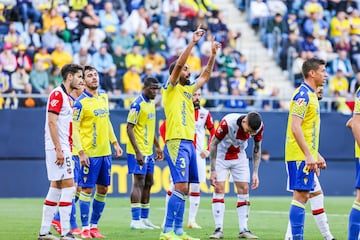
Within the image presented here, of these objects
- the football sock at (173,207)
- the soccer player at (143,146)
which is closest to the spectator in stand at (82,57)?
the soccer player at (143,146)

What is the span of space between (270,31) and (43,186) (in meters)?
10.5

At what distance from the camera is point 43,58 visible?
25.9 m

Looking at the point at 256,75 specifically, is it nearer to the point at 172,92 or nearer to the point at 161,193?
the point at 161,193

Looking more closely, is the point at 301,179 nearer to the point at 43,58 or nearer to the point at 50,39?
the point at 43,58

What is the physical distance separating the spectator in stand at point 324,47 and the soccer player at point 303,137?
739 inches

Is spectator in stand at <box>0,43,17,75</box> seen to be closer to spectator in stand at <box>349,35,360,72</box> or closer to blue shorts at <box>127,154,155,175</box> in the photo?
blue shorts at <box>127,154,155,175</box>

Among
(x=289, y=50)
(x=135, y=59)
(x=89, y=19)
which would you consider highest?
(x=89, y=19)

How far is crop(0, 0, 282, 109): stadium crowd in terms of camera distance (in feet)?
83.4

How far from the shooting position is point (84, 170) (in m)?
15.0

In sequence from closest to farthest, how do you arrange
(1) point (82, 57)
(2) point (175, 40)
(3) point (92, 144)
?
(3) point (92, 144)
(1) point (82, 57)
(2) point (175, 40)

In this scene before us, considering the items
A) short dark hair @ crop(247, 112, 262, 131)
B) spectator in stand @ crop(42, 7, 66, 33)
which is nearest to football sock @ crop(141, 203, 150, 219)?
short dark hair @ crop(247, 112, 262, 131)

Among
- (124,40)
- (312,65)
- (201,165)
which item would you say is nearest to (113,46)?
(124,40)

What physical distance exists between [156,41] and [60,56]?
3.22 m

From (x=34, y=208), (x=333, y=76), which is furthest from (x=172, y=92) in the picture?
(x=333, y=76)
